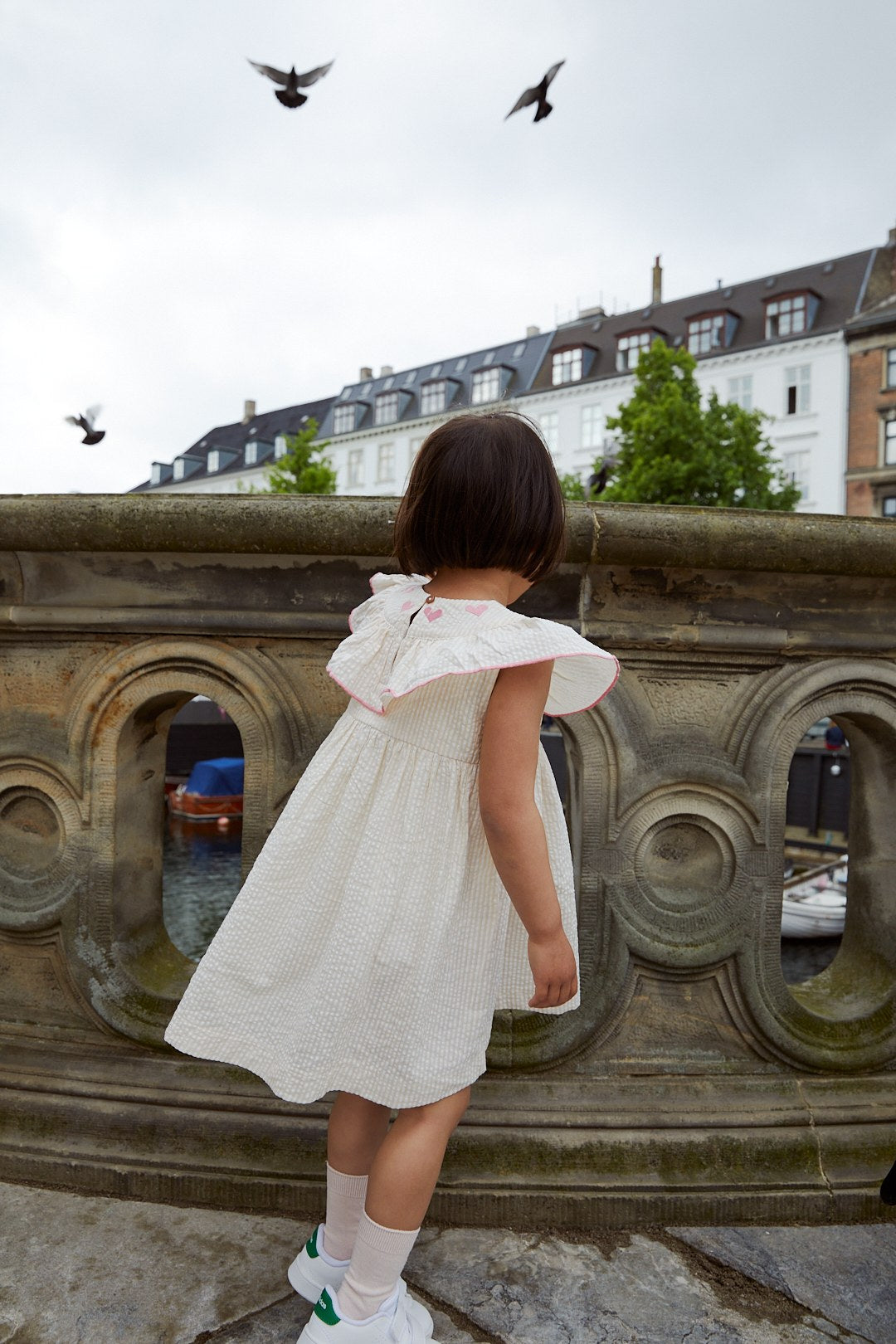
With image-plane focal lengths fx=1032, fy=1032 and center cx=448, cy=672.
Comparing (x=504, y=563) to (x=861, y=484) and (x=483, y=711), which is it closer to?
(x=483, y=711)

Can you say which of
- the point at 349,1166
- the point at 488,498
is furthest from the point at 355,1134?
the point at 488,498

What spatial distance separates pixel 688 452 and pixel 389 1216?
816 inches

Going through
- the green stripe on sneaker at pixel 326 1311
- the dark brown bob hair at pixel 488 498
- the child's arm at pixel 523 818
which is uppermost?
the dark brown bob hair at pixel 488 498

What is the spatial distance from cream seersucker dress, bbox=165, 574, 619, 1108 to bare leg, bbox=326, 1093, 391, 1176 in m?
0.10

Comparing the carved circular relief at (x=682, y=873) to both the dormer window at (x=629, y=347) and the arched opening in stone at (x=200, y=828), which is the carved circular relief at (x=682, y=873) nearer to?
the arched opening in stone at (x=200, y=828)

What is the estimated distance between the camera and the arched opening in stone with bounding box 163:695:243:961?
4.53m

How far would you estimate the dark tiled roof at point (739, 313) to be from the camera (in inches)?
1262

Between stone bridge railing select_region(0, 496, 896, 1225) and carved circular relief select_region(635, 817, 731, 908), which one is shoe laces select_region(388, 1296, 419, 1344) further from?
carved circular relief select_region(635, 817, 731, 908)

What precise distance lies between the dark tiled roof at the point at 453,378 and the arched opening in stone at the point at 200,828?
28.1 m

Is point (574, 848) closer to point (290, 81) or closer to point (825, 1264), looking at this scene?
point (825, 1264)

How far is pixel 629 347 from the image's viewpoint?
1457 inches

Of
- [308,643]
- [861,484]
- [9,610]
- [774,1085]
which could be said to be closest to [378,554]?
[308,643]

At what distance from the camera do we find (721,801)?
1970 mm

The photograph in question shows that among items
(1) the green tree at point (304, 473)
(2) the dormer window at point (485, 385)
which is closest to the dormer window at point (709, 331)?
(2) the dormer window at point (485, 385)
